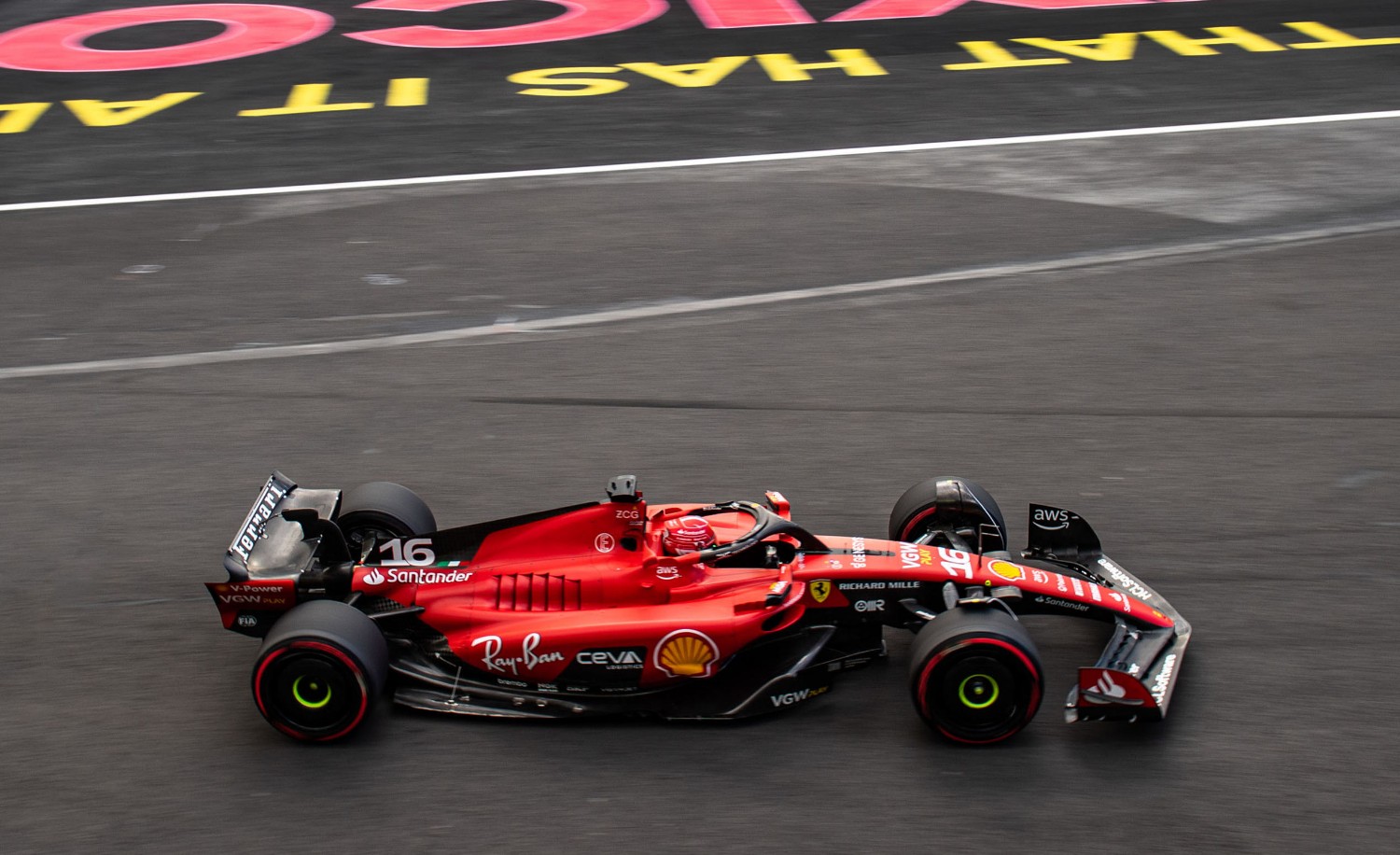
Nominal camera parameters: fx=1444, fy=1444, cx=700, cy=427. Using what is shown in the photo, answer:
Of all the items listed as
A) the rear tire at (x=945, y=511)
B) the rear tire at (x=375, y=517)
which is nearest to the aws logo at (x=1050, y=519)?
the rear tire at (x=945, y=511)

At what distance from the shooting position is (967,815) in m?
5.06

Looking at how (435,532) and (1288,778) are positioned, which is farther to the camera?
(435,532)

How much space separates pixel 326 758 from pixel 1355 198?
10.0 meters

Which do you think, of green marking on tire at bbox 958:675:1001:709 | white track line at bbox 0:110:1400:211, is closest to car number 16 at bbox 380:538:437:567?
green marking on tire at bbox 958:675:1001:709

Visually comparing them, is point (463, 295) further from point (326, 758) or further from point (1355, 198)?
point (1355, 198)

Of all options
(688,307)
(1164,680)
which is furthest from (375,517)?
(688,307)

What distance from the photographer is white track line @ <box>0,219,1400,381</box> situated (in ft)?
31.0

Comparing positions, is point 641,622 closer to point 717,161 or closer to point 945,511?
point 945,511

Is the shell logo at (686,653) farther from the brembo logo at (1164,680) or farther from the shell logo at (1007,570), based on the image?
the brembo logo at (1164,680)

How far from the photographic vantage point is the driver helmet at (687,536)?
5.71 metres

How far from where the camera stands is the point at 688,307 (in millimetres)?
10211

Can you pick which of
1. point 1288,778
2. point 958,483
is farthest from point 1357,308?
point 1288,778

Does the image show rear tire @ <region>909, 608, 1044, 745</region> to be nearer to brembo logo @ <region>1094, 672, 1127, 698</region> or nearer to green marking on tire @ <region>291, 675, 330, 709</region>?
brembo logo @ <region>1094, 672, 1127, 698</region>

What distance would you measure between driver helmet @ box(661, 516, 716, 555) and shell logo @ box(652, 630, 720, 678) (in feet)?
1.20
